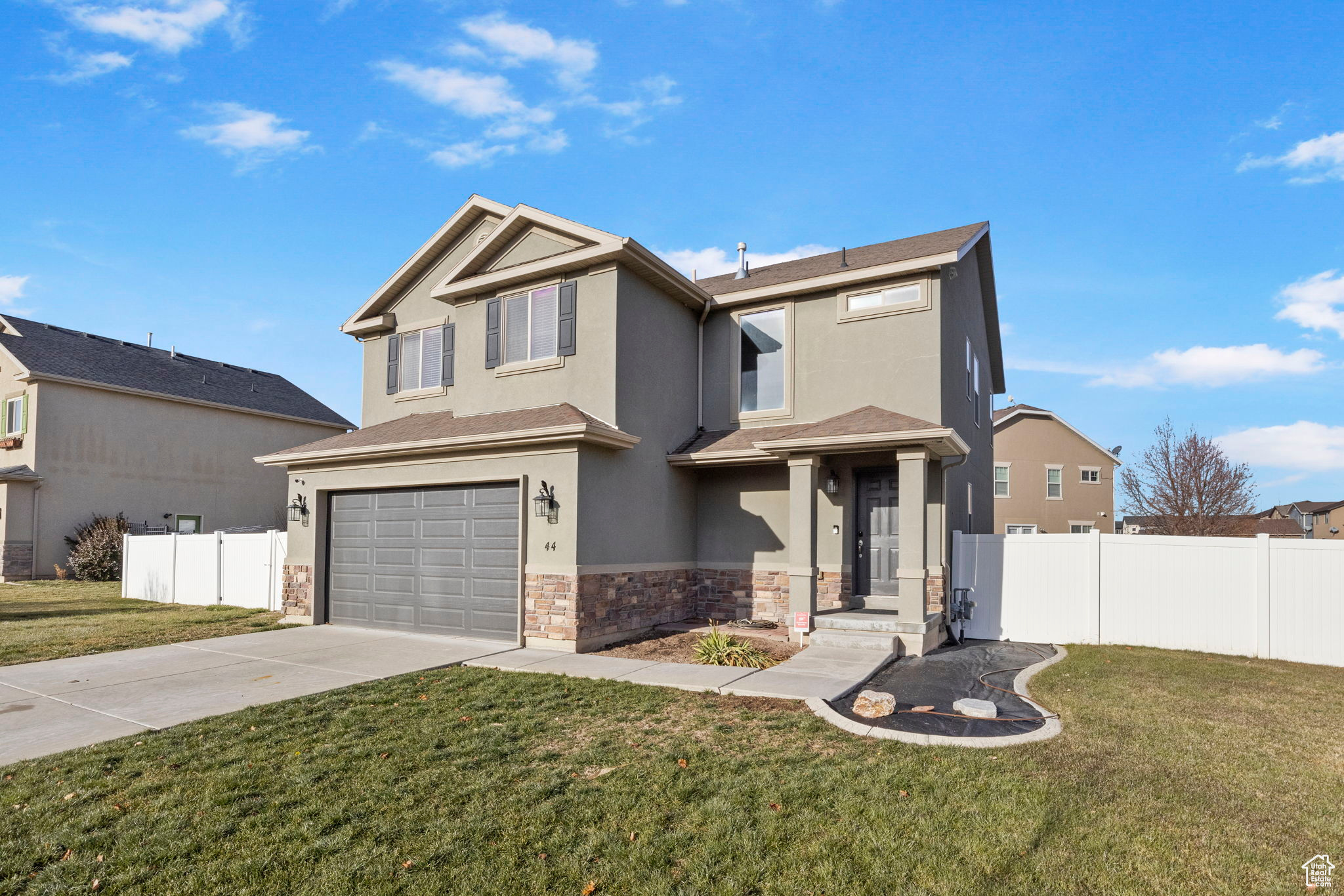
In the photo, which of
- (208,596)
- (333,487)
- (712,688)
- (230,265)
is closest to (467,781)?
(712,688)

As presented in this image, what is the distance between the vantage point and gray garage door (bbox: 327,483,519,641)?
10.8 metres

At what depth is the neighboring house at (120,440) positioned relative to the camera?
20.4 meters

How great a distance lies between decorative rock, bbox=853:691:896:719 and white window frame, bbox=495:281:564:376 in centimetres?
701

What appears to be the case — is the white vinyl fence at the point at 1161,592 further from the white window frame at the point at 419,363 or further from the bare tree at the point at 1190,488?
the bare tree at the point at 1190,488

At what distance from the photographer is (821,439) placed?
10273 millimetres

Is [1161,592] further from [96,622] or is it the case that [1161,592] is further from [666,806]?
[96,622]

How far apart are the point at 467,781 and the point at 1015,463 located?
29.7 metres

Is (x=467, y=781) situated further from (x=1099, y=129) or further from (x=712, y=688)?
(x=1099, y=129)

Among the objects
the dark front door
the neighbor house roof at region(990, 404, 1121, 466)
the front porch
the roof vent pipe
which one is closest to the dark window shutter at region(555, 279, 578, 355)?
the front porch

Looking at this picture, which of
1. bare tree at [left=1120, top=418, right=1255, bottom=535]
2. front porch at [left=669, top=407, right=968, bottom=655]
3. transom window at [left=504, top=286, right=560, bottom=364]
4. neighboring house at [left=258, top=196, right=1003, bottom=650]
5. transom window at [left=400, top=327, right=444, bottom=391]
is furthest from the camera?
bare tree at [left=1120, top=418, right=1255, bottom=535]

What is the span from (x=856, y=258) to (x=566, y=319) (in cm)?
525

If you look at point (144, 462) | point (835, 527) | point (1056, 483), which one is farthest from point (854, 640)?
point (1056, 483)

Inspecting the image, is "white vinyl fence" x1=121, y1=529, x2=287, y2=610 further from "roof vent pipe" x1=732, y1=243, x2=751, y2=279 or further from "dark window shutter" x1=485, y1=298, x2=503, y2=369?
"roof vent pipe" x1=732, y1=243, x2=751, y2=279

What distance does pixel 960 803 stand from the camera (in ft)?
14.9
